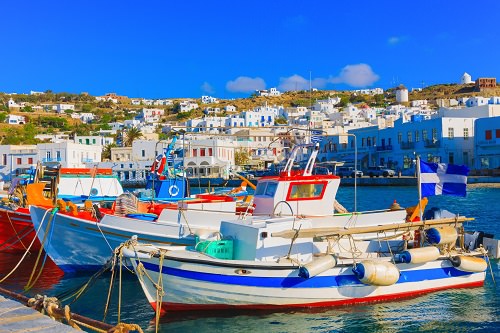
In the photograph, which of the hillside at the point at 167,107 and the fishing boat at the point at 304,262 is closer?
the fishing boat at the point at 304,262

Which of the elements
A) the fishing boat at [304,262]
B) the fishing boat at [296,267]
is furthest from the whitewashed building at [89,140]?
the fishing boat at [296,267]

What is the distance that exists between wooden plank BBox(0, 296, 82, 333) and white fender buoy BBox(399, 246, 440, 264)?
26.3 feet

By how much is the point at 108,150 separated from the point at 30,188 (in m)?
67.7

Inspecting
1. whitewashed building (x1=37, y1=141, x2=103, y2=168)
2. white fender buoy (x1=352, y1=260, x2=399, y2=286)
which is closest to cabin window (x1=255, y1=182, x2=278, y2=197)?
white fender buoy (x1=352, y1=260, x2=399, y2=286)

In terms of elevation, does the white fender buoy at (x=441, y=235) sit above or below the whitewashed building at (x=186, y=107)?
below

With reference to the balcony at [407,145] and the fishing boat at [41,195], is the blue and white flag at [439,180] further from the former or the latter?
the balcony at [407,145]

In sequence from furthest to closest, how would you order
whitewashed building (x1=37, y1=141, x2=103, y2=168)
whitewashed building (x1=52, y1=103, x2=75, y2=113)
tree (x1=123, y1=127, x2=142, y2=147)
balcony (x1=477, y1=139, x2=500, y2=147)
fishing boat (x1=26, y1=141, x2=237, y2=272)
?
whitewashed building (x1=52, y1=103, x2=75, y2=113)
tree (x1=123, y1=127, x2=142, y2=147)
whitewashed building (x1=37, y1=141, x2=103, y2=168)
balcony (x1=477, y1=139, x2=500, y2=147)
fishing boat (x1=26, y1=141, x2=237, y2=272)

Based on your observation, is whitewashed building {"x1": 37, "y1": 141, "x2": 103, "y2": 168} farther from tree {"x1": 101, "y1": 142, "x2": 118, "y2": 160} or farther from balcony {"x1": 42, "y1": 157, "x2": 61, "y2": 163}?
tree {"x1": 101, "y1": 142, "x2": 118, "y2": 160}

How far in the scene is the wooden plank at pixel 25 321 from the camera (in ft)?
23.5

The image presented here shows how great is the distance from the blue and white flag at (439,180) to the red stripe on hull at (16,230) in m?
13.7

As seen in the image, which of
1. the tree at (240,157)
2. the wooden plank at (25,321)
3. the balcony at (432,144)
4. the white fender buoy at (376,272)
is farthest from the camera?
the tree at (240,157)

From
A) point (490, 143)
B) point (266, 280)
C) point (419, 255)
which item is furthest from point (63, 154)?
point (419, 255)

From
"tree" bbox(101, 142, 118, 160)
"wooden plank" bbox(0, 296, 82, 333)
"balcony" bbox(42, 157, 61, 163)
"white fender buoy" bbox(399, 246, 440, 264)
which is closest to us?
"wooden plank" bbox(0, 296, 82, 333)

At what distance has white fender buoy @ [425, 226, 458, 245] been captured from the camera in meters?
13.3
